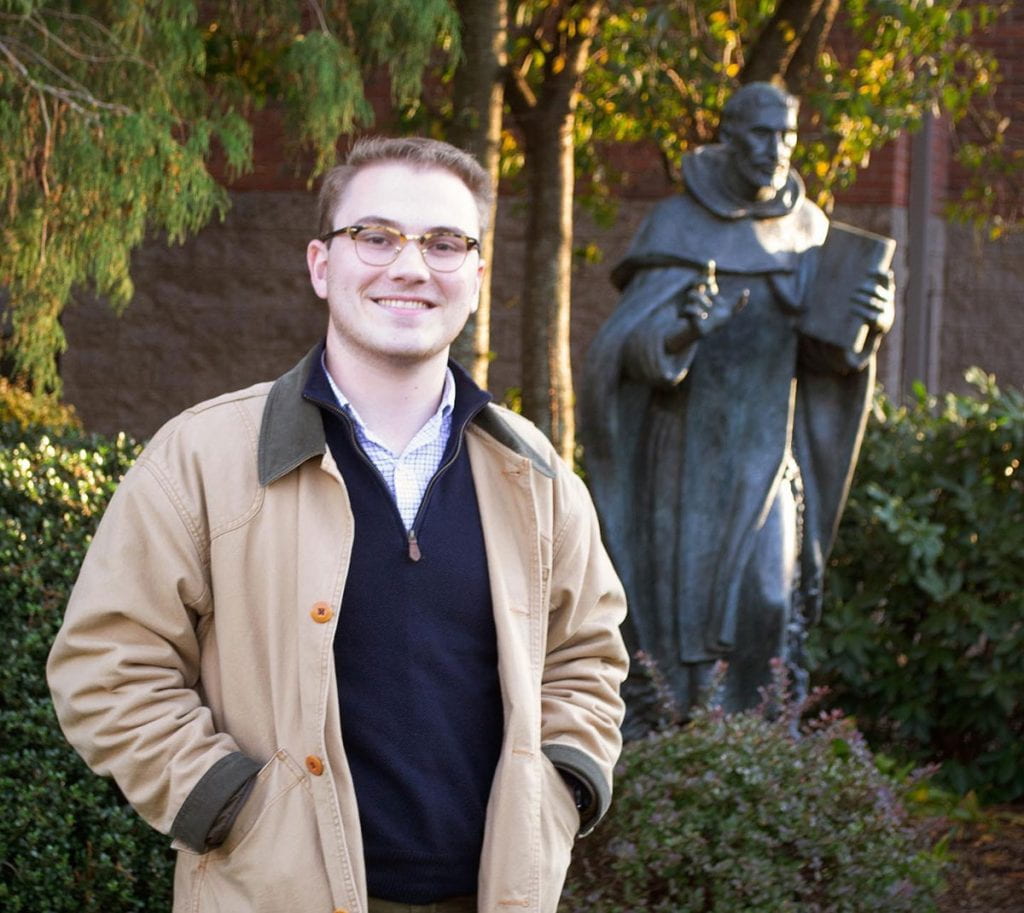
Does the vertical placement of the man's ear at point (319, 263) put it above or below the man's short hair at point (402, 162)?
below

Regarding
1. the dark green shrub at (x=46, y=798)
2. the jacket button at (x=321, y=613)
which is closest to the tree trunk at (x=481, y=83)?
the dark green shrub at (x=46, y=798)

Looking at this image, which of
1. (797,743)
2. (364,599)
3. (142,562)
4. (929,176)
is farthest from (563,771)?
(929,176)

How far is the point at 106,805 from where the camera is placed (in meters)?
4.19

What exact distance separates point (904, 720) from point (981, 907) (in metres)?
1.68

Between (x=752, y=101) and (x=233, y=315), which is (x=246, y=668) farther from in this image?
(x=233, y=315)

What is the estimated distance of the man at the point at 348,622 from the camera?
250 cm

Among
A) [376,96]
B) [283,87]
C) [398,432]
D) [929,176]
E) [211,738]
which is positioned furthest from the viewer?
[376,96]

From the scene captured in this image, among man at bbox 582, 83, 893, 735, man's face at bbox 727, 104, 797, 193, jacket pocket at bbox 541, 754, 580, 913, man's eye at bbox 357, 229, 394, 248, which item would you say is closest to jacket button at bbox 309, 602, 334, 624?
jacket pocket at bbox 541, 754, 580, 913

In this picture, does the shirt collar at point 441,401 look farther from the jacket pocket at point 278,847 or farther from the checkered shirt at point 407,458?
the jacket pocket at point 278,847

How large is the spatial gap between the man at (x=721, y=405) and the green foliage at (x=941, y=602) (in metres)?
1.16

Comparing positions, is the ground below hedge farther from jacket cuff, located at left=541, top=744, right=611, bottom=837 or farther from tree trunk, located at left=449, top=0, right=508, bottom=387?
jacket cuff, located at left=541, top=744, right=611, bottom=837

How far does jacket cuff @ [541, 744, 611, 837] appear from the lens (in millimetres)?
2781

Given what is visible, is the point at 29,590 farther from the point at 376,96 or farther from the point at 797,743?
the point at 376,96

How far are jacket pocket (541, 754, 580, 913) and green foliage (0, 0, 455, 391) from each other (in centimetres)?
337
